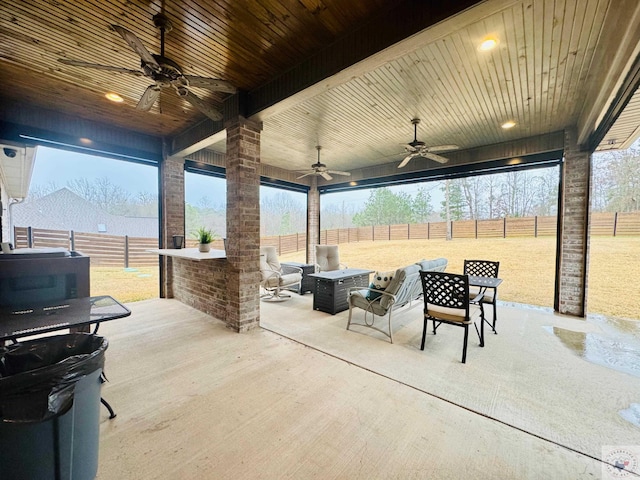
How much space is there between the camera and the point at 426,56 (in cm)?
255

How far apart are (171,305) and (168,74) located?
3.79m

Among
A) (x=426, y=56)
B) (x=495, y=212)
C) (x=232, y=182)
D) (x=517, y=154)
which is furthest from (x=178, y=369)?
(x=495, y=212)

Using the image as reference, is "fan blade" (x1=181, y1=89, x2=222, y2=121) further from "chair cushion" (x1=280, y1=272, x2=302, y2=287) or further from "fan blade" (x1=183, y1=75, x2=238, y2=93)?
"chair cushion" (x1=280, y1=272, x2=302, y2=287)

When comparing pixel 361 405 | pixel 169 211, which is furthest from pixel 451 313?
pixel 169 211

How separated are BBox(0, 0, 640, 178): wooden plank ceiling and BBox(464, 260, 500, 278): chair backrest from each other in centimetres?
223

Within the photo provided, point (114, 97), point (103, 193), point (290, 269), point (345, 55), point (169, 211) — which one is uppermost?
point (114, 97)

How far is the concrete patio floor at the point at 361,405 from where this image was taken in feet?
4.92

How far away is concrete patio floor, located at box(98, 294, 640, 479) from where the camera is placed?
150 centimetres

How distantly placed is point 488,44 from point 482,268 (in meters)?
3.10

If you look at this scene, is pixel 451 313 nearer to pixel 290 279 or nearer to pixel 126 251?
pixel 290 279

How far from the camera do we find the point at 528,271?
5477mm

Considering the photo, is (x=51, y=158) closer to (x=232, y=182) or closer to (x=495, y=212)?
(x=232, y=182)

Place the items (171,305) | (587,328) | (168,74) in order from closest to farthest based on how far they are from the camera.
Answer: (168,74)
(587,328)
(171,305)

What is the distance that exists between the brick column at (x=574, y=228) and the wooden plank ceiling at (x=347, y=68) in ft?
1.73
